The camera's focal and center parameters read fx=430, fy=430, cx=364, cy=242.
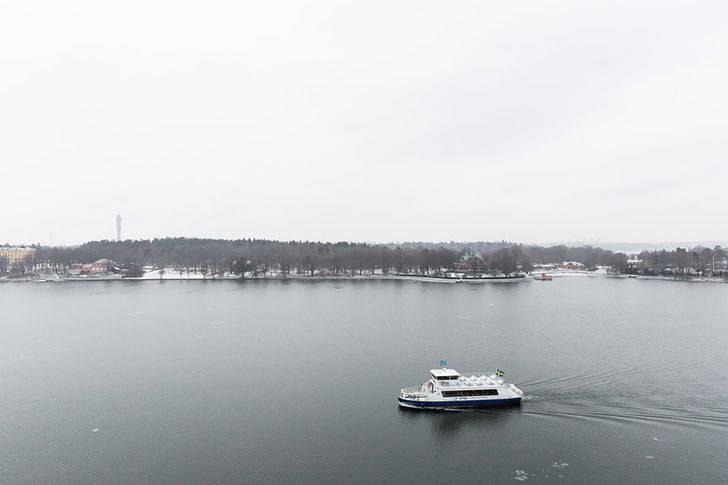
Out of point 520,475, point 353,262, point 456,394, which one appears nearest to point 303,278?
point 353,262

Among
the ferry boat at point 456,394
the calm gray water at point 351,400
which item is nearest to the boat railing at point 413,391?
the ferry boat at point 456,394

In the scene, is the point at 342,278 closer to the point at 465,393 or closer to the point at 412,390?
the point at 412,390

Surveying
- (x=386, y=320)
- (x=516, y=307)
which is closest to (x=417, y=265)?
(x=516, y=307)

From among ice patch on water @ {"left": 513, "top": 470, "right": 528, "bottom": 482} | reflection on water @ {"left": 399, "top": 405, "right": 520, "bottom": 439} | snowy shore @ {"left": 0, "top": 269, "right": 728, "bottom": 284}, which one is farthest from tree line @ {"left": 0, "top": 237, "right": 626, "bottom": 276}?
ice patch on water @ {"left": 513, "top": 470, "right": 528, "bottom": 482}

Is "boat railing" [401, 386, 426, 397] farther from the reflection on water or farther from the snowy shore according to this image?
the snowy shore

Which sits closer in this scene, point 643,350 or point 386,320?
point 643,350

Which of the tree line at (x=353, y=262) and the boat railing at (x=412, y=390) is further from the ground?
the tree line at (x=353, y=262)

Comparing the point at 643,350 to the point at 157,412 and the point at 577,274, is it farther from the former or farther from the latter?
the point at 577,274

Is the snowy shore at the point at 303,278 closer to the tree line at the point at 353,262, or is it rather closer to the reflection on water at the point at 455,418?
the tree line at the point at 353,262
